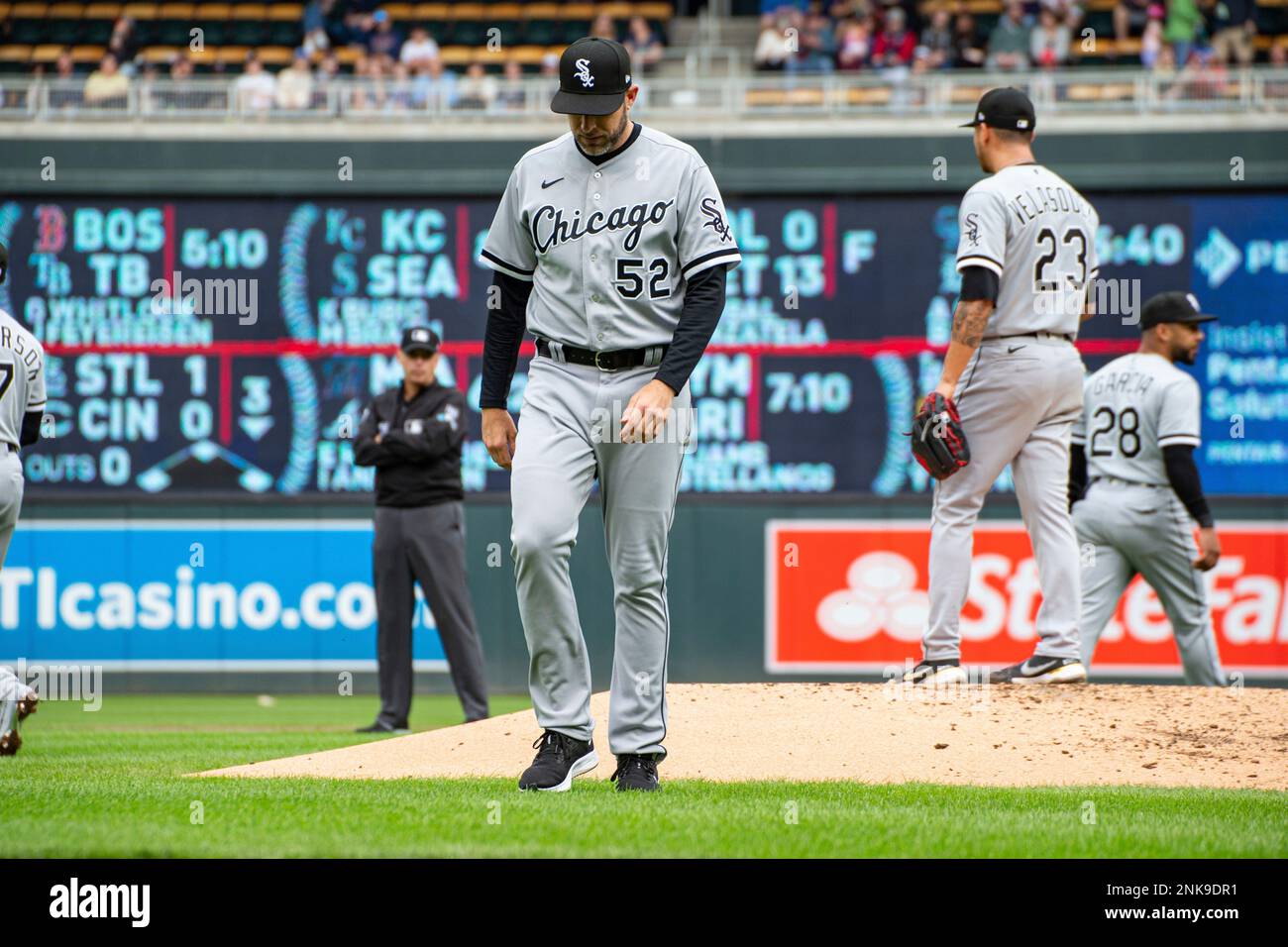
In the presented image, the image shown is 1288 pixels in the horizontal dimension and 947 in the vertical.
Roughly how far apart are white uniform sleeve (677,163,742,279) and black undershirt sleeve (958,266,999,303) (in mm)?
1615

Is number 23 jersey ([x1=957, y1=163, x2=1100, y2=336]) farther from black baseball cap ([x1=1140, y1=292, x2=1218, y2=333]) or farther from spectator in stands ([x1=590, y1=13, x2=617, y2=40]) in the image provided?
spectator in stands ([x1=590, y1=13, x2=617, y2=40])

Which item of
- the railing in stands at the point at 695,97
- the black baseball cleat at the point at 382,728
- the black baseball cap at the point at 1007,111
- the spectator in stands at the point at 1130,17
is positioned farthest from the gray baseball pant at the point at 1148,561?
the spectator in stands at the point at 1130,17

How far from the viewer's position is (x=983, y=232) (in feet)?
20.7

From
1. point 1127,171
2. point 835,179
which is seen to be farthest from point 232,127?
point 1127,171

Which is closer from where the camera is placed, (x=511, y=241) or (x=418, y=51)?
(x=511, y=241)

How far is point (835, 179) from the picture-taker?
12812 mm

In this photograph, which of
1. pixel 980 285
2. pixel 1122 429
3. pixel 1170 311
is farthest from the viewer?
pixel 1170 311

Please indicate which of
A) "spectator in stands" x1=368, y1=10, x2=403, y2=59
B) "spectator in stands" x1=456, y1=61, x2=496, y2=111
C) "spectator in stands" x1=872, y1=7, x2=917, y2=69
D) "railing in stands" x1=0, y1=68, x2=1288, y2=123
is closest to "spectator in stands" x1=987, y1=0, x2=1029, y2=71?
"spectator in stands" x1=872, y1=7, x2=917, y2=69

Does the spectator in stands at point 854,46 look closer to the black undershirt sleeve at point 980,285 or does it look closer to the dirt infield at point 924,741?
the black undershirt sleeve at point 980,285

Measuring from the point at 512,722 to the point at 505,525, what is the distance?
6.54 metres

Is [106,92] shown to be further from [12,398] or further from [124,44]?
[12,398]

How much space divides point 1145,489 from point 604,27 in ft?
30.7

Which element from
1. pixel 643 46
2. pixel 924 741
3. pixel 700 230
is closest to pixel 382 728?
pixel 924 741

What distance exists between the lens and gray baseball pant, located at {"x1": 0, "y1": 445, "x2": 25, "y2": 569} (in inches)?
264
